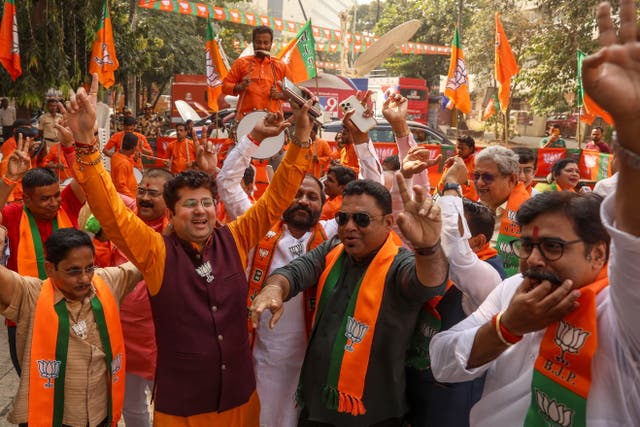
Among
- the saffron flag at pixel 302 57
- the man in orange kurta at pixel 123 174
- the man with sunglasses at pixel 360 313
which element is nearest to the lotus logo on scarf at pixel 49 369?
the man with sunglasses at pixel 360 313

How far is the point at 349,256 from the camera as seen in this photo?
8.97 feet

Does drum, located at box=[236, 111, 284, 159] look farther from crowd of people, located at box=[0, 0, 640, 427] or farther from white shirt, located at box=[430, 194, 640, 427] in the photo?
white shirt, located at box=[430, 194, 640, 427]

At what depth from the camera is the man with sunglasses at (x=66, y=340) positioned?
8.46 feet

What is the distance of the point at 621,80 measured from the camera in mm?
1147

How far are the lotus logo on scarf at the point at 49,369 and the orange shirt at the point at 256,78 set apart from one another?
4643mm

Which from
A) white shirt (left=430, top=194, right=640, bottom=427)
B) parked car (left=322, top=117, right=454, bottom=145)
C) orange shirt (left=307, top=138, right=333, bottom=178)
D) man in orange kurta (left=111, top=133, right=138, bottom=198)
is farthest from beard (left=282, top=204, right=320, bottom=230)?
parked car (left=322, top=117, right=454, bottom=145)

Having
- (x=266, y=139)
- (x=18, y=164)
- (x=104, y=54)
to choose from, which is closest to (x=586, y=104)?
(x=266, y=139)

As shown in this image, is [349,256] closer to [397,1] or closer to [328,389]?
[328,389]

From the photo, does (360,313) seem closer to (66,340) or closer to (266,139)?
(66,340)

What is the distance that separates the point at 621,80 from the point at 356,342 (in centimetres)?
163

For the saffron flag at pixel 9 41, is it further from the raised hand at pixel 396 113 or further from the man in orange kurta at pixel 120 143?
the raised hand at pixel 396 113

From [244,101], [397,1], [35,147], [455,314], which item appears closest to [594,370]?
[455,314]

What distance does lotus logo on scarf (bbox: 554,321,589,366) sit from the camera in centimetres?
157

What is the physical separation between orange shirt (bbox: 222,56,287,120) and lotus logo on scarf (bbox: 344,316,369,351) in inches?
183
